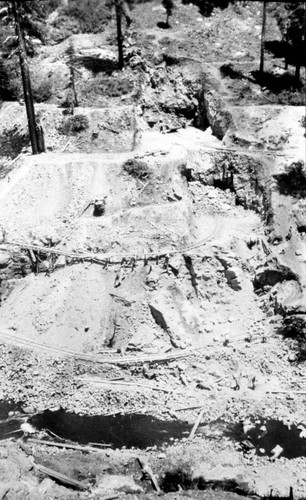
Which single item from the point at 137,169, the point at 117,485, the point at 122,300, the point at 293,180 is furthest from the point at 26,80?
the point at 117,485

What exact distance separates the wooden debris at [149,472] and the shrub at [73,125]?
24.9 metres

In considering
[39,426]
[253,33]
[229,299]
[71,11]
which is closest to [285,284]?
[229,299]

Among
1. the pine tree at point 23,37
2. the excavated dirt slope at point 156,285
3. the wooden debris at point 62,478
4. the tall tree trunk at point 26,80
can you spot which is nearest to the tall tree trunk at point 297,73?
the excavated dirt slope at point 156,285

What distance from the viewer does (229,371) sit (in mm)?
31906

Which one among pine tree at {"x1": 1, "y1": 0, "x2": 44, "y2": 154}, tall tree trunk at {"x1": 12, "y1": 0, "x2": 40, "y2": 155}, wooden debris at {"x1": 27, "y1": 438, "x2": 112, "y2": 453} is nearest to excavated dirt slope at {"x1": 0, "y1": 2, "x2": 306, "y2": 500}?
wooden debris at {"x1": 27, "y1": 438, "x2": 112, "y2": 453}

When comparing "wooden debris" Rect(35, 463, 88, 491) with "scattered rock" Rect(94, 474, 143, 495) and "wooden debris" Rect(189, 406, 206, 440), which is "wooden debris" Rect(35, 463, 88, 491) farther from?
"wooden debris" Rect(189, 406, 206, 440)

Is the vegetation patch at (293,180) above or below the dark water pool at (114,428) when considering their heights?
above

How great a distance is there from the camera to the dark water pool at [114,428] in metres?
28.6

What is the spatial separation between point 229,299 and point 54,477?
47.2ft

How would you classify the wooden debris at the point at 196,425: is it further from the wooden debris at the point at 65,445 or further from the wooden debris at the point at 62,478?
the wooden debris at the point at 62,478

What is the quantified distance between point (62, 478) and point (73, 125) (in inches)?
1023

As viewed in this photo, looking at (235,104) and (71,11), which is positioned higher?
(71,11)

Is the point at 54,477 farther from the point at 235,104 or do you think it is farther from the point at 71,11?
the point at 71,11

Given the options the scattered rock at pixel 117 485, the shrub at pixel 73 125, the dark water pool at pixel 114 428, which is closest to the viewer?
the scattered rock at pixel 117 485
